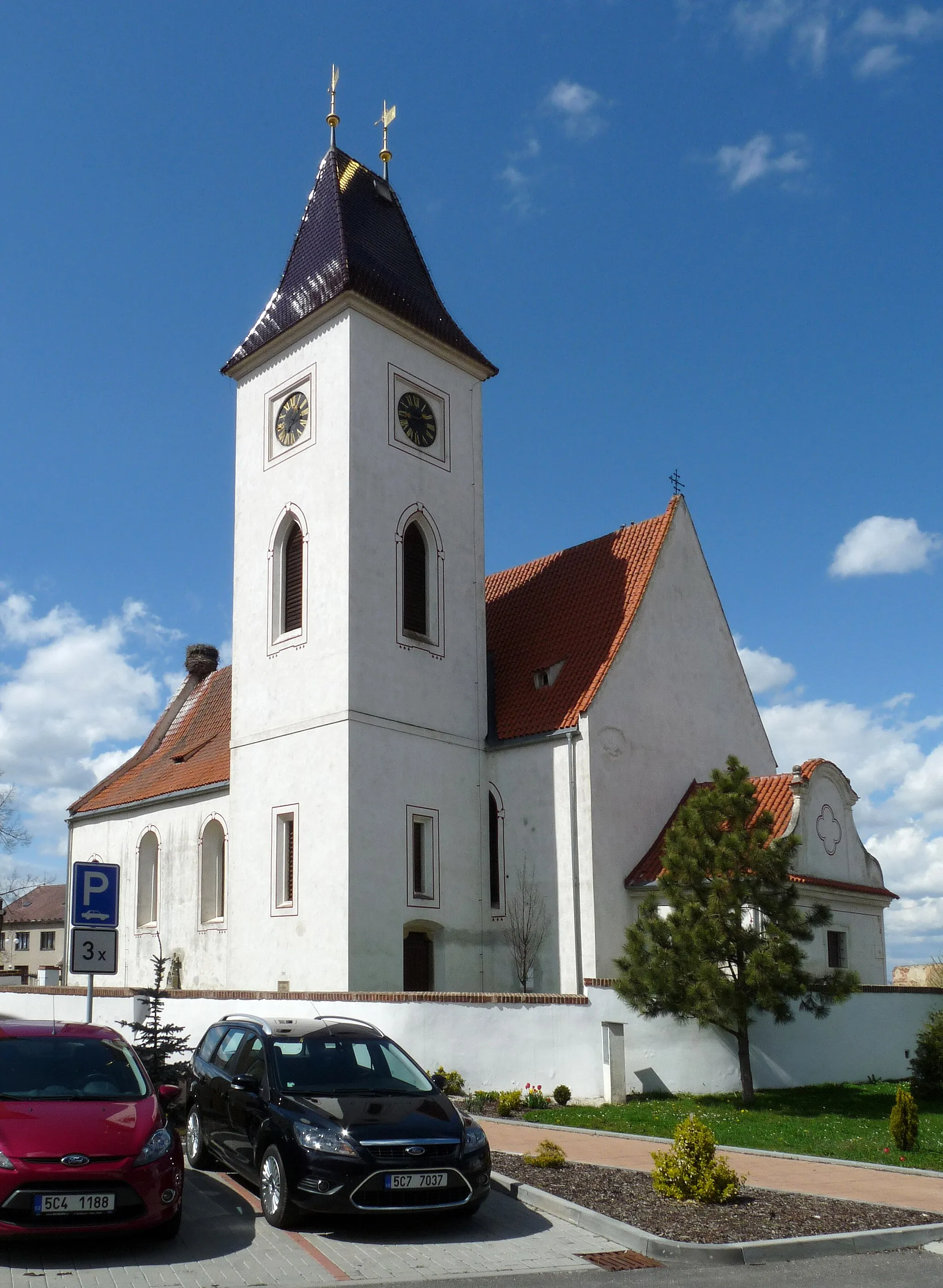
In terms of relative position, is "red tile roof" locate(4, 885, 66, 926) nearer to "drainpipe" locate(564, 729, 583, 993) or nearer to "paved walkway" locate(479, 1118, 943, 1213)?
"drainpipe" locate(564, 729, 583, 993)

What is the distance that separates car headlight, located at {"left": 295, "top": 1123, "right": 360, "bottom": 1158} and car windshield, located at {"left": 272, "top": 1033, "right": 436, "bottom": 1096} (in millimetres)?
690

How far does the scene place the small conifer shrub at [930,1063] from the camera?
21891mm

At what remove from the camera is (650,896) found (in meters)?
23.3

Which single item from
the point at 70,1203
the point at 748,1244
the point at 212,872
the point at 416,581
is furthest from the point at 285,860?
the point at 748,1244

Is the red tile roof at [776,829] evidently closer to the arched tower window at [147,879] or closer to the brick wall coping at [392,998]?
the brick wall coping at [392,998]

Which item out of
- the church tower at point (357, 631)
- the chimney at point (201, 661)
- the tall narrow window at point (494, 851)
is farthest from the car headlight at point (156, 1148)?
the chimney at point (201, 661)

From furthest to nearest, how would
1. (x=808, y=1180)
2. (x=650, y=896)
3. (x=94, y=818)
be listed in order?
(x=94, y=818) → (x=650, y=896) → (x=808, y=1180)

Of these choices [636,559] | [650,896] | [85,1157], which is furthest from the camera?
[636,559]

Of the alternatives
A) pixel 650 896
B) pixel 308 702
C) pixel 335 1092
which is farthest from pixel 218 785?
pixel 335 1092

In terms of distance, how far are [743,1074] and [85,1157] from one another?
512 inches

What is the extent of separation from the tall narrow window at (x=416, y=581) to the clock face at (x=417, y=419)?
2.04m

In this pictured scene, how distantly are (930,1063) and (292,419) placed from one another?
18.6 m

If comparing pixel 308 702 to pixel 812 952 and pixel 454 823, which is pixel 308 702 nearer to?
pixel 454 823

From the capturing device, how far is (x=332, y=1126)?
385 inches
